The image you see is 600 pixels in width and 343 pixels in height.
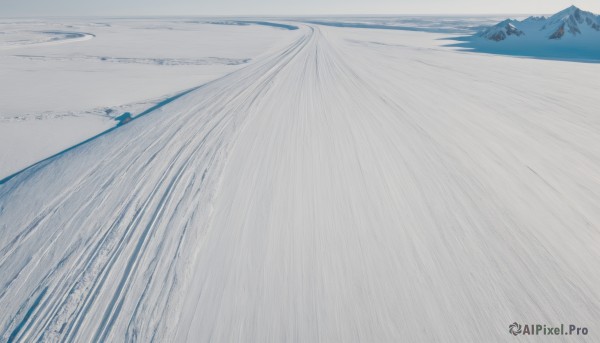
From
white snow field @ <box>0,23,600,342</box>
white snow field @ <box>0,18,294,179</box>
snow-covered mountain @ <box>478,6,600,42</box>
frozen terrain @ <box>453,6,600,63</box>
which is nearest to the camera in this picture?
white snow field @ <box>0,23,600,342</box>

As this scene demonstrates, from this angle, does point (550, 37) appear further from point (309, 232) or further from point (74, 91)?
point (74, 91)

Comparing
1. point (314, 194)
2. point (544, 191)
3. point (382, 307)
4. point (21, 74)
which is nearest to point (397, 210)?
point (314, 194)

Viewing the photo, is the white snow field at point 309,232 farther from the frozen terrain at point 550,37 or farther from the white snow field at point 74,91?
the frozen terrain at point 550,37

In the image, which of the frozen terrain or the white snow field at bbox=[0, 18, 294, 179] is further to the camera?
the frozen terrain

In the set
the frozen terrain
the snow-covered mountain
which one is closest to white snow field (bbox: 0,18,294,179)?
the frozen terrain

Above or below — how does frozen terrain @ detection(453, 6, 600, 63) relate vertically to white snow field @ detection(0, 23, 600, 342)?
above

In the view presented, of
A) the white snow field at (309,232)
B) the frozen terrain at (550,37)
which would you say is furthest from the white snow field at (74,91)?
the frozen terrain at (550,37)

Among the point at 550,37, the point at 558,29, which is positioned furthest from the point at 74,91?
the point at 558,29

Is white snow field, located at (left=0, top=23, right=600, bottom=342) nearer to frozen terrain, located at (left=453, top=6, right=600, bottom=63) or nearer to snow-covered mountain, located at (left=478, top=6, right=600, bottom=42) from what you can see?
frozen terrain, located at (left=453, top=6, right=600, bottom=63)
